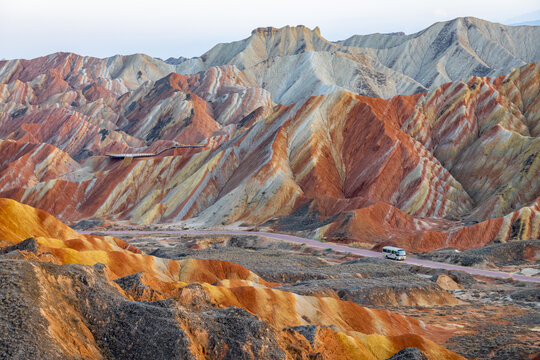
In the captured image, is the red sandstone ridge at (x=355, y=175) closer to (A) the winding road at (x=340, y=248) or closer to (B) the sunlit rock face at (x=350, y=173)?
(B) the sunlit rock face at (x=350, y=173)

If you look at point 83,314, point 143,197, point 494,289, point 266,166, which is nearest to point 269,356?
point 83,314

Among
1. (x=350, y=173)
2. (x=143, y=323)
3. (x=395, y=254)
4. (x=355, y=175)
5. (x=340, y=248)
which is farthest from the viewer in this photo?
(x=350, y=173)

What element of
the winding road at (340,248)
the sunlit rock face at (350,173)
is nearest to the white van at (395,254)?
the winding road at (340,248)

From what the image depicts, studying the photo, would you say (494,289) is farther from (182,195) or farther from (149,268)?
(182,195)

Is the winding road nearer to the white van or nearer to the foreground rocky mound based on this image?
the white van

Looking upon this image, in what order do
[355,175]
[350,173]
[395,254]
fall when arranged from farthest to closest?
[350,173] < [355,175] < [395,254]

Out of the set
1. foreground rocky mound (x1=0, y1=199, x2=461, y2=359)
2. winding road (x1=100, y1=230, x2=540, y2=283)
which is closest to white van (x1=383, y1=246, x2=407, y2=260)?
winding road (x1=100, y1=230, x2=540, y2=283)

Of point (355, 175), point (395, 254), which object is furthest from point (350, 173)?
point (395, 254)

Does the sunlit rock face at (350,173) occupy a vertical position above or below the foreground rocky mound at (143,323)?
below

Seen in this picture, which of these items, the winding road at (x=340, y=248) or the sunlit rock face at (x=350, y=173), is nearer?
the winding road at (x=340, y=248)

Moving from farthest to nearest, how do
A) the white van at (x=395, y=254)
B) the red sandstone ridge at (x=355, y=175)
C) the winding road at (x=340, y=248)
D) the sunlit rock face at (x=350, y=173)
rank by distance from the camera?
the sunlit rock face at (x=350, y=173) < the red sandstone ridge at (x=355, y=175) < the white van at (x=395, y=254) < the winding road at (x=340, y=248)

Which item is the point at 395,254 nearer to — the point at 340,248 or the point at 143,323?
the point at 340,248
